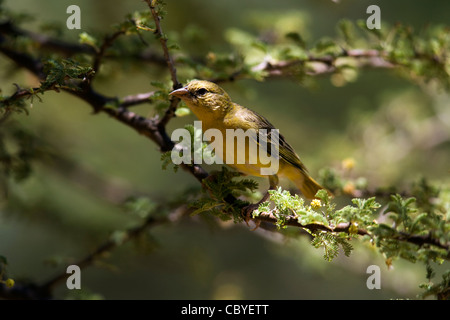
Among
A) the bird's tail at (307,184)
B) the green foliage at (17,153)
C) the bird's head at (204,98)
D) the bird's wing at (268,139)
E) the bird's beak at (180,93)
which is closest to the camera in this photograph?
the bird's beak at (180,93)

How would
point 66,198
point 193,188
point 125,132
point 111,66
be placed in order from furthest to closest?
point 125,132
point 66,198
point 111,66
point 193,188

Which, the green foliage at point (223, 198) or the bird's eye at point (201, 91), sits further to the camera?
the bird's eye at point (201, 91)

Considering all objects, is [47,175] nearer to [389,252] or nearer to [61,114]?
[61,114]

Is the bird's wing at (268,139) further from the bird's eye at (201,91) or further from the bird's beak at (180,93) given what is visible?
the bird's beak at (180,93)

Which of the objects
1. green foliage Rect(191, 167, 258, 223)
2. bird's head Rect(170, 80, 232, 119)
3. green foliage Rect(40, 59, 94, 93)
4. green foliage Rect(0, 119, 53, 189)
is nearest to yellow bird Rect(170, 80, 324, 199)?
bird's head Rect(170, 80, 232, 119)

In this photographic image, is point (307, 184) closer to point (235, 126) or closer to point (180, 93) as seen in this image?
point (235, 126)

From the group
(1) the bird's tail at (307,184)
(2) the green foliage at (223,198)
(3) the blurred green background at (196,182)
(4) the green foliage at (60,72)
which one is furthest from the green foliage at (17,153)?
(1) the bird's tail at (307,184)

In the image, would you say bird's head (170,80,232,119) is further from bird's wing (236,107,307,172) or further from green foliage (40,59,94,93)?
green foliage (40,59,94,93)

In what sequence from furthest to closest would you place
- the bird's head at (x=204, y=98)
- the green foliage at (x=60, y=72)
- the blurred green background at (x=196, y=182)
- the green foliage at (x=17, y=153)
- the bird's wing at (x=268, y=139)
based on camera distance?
the blurred green background at (x=196, y=182) → the green foliage at (x=17, y=153) → the bird's wing at (x=268, y=139) → the bird's head at (x=204, y=98) → the green foliage at (x=60, y=72)
